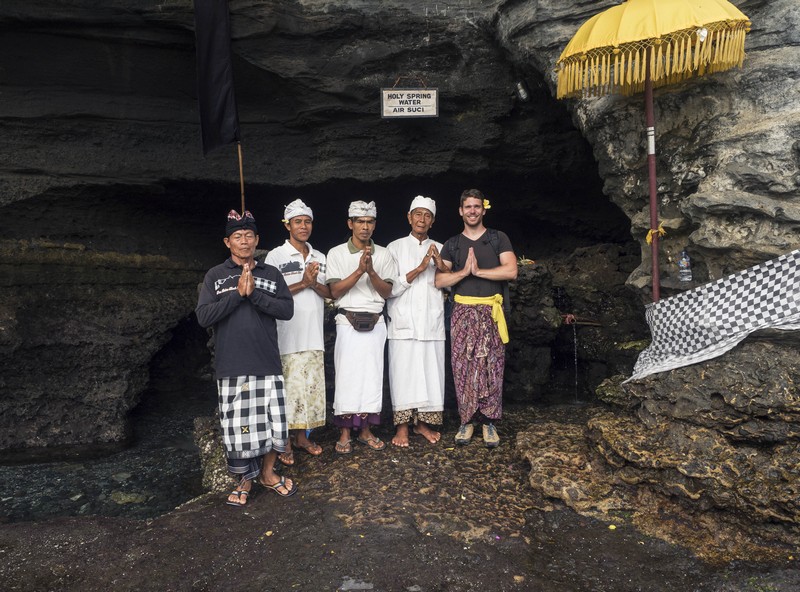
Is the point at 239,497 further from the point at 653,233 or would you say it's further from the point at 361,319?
the point at 653,233

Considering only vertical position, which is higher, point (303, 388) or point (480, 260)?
point (480, 260)

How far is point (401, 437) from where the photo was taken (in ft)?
16.7

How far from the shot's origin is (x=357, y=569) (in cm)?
330

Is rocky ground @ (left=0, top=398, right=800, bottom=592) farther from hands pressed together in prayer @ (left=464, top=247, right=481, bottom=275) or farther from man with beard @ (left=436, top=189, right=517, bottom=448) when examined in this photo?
hands pressed together in prayer @ (left=464, top=247, right=481, bottom=275)

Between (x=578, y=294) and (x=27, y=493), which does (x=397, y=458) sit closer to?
(x=27, y=493)

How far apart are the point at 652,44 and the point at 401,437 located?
11.5 ft

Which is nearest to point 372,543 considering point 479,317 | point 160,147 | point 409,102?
point 479,317

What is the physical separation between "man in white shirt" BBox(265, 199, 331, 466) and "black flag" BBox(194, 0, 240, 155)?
1.42 m

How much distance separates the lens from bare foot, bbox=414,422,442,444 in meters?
5.14

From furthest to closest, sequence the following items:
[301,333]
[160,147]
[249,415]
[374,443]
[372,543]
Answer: [160,147] → [374,443] → [301,333] → [249,415] → [372,543]

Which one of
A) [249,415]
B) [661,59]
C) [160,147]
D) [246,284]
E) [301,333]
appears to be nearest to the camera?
[246,284]

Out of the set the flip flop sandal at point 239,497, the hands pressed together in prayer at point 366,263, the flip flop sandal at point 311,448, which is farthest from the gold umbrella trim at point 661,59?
the flip flop sandal at point 239,497

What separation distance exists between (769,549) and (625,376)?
282 centimetres

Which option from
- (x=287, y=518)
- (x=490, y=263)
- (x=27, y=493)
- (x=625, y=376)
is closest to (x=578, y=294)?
(x=625, y=376)
